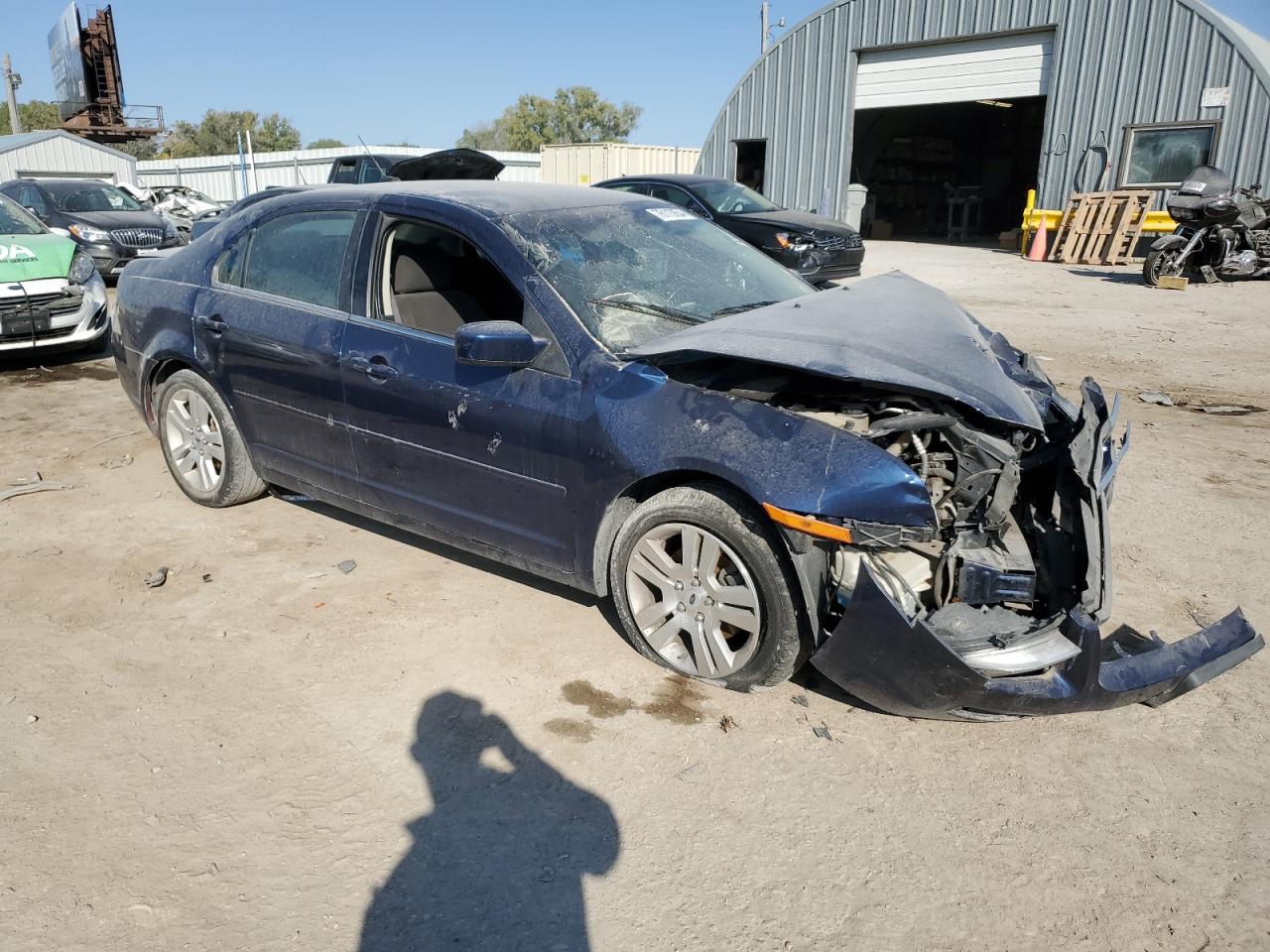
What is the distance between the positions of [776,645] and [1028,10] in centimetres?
1914

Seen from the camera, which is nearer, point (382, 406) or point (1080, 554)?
point (1080, 554)

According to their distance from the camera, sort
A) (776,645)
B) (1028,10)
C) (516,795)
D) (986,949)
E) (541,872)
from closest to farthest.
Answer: (986,949)
(541,872)
(516,795)
(776,645)
(1028,10)

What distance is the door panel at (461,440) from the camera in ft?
11.1

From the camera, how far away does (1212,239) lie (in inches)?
532

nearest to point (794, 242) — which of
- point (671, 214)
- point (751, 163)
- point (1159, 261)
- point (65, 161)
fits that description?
point (1159, 261)

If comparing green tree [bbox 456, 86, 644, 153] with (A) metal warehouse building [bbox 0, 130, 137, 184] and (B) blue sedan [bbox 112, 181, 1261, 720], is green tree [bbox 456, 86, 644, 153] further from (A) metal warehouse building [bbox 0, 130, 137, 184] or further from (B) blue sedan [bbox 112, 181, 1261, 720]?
(B) blue sedan [bbox 112, 181, 1261, 720]

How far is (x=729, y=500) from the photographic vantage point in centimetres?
303

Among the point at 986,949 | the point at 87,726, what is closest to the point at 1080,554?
the point at 986,949

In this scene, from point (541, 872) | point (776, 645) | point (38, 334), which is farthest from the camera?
point (38, 334)

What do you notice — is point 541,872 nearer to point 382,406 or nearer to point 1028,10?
point 382,406

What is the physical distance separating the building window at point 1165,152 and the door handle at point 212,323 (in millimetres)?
17375

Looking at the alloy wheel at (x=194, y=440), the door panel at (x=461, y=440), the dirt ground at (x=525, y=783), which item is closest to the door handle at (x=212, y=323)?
the alloy wheel at (x=194, y=440)

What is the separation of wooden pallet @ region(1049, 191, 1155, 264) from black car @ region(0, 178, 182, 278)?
52.3 ft

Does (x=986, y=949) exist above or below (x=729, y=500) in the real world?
below
